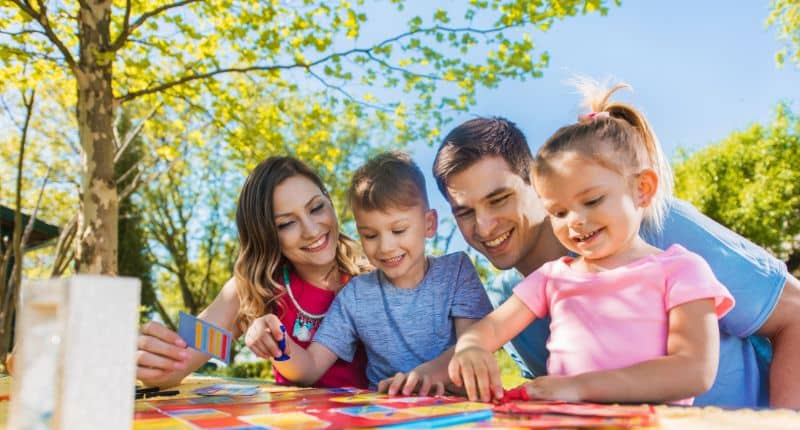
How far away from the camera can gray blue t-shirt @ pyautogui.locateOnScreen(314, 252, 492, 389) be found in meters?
2.30

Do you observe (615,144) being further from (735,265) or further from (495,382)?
(495,382)

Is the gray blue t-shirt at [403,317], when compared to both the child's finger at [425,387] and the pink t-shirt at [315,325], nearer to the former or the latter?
the pink t-shirt at [315,325]

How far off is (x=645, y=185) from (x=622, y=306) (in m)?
0.33

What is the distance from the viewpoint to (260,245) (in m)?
2.67

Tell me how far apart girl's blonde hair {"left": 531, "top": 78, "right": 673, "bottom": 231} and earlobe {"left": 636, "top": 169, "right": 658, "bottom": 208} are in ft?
0.07

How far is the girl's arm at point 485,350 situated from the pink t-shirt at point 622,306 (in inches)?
3.9

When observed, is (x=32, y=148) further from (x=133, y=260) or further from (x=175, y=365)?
(x=175, y=365)

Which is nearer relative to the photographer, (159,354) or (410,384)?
(410,384)

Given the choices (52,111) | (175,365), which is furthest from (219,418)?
(52,111)

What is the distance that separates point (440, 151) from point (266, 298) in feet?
3.04

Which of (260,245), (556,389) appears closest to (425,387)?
(556,389)

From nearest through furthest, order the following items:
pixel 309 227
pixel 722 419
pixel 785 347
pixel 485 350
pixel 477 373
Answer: pixel 722 419 → pixel 477 373 → pixel 485 350 → pixel 785 347 → pixel 309 227

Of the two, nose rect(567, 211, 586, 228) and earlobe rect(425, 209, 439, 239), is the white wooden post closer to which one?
nose rect(567, 211, 586, 228)

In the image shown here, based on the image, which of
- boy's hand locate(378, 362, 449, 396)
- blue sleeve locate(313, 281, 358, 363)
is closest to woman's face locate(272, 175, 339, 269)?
blue sleeve locate(313, 281, 358, 363)
